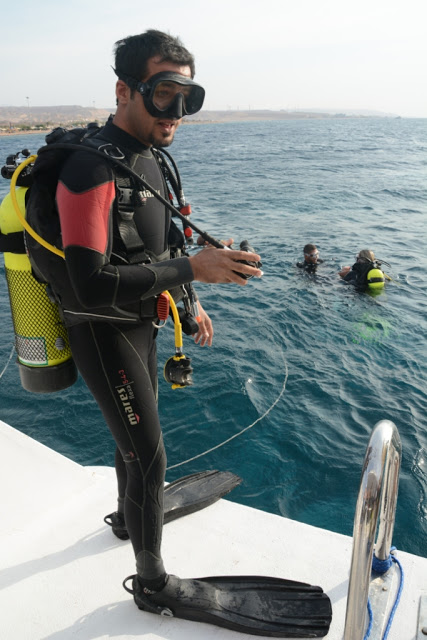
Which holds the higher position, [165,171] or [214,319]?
[165,171]

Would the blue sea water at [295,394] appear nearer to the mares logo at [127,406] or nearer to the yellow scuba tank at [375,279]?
the yellow scuba tank at [375,279]

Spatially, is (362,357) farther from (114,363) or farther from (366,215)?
(366,215)

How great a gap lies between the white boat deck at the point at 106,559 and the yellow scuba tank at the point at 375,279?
702 cm

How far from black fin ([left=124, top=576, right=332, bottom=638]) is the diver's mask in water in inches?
79.0

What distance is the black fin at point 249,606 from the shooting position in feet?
7.09

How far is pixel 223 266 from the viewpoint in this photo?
1952 mm

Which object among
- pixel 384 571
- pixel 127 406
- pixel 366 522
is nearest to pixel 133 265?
pixel 127 406

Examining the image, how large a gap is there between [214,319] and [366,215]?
10.7 meters

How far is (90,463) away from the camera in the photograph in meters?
5.15

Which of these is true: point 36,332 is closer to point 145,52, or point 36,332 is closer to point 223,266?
point 223,266

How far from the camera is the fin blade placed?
9.33ft

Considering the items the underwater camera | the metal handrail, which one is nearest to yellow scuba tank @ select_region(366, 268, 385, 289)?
the underwater camera

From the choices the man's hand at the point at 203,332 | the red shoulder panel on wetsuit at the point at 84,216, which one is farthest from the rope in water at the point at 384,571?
the red shoulder panel on wetsuit at the point at 84,216

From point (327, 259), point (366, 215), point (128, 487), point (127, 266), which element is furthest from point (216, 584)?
point (366, 215)
